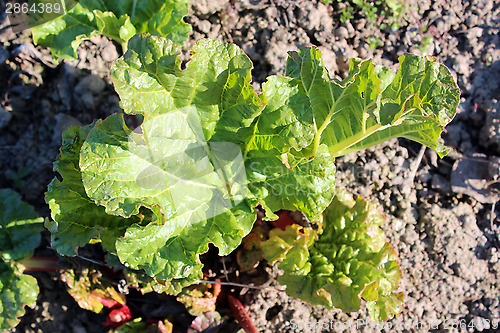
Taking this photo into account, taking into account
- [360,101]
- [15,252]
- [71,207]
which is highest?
[360,101]

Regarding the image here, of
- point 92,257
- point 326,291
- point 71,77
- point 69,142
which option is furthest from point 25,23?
point 326,291

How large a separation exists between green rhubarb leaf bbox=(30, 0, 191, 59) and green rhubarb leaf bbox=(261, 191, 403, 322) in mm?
1592

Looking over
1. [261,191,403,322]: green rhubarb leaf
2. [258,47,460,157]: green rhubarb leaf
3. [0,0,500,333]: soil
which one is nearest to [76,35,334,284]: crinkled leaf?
[258,47,460,157]: green rhubarb leaf

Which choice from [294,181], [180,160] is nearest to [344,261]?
[294,181]

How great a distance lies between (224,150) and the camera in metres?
2.34

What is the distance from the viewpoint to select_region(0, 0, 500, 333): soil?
9.93ft

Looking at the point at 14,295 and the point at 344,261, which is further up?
the point at 344,261

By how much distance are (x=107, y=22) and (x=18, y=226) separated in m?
1.64

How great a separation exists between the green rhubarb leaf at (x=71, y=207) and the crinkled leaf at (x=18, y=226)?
0.76 metres

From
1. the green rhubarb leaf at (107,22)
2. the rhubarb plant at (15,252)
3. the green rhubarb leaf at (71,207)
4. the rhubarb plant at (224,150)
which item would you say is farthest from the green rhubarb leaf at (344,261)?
the rhubarb plant at (15,252)

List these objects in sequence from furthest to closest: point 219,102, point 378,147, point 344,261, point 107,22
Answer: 1. point 378,147
2. point 107,22
3. point 344,261
4. point 219,102

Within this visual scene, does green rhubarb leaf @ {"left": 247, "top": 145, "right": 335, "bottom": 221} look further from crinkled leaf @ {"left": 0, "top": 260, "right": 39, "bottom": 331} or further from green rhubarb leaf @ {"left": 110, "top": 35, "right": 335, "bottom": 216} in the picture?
crinkled leaf @ {"left": 0, "top": 260, "right": 39, "bottom": 331}

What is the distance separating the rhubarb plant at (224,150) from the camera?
2004 mm

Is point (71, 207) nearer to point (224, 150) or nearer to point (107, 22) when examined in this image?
point (224, 150)
